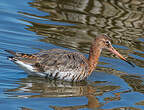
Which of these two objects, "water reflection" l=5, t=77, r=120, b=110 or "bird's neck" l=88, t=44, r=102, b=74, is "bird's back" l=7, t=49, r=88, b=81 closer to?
"water reflection" l=5, t=77, r=120, b=110

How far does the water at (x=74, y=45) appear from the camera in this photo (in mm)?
8930

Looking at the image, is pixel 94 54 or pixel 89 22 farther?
pixel 89 22

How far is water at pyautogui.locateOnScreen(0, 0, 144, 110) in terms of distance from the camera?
352 inches

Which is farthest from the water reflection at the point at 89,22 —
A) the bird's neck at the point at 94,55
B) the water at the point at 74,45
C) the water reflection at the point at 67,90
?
the water reflection at the point at 67,90

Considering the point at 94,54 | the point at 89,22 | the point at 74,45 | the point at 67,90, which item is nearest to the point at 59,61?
the point at 67,90

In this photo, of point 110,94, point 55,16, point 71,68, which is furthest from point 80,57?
point 55,16

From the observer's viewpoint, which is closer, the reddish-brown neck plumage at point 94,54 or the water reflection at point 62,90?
the water reflection at point 62,90

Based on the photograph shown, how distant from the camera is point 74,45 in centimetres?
1246

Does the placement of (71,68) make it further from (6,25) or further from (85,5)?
(85,5)

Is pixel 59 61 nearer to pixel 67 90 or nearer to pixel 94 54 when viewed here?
pixel 67 90

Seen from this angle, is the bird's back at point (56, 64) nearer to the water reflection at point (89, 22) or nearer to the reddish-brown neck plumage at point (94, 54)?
the reddish-brown neck plumage at point (94, 54)

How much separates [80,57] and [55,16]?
168 inches

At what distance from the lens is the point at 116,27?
14.0 meters

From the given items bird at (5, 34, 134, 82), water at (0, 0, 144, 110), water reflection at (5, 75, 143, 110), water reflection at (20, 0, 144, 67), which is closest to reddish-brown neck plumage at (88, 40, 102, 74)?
bird at (5, 34, 134, 82)
